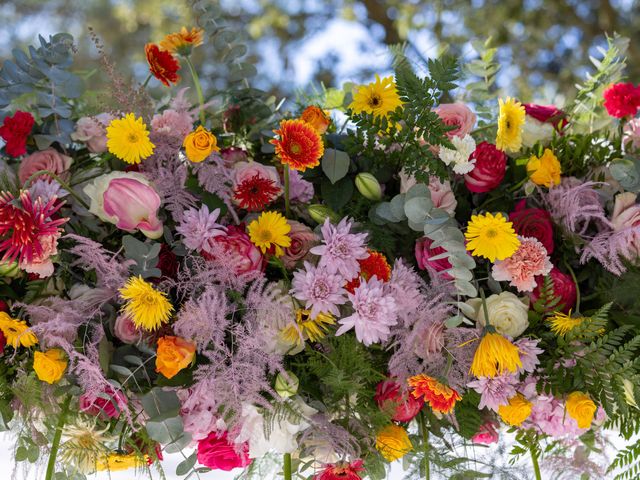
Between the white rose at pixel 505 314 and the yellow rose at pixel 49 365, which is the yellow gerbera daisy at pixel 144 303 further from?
the white rose at pixel 505 314

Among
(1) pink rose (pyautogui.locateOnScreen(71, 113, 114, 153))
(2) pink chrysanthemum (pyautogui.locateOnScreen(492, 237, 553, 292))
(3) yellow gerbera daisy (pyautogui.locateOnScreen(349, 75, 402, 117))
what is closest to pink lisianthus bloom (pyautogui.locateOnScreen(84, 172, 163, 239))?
(1) pink rose (pyautogui.locateOnScreen(71, 113, 114, 153))

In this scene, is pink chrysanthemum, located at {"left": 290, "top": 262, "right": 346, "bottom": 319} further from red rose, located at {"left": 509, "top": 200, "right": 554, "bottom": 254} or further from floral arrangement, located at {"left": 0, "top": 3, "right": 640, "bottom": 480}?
red rose, located at {"left": 509, "top": 200, "right": 554, "bottom": 254}

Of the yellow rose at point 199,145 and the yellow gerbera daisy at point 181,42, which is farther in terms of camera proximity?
the yellow gerbera daisy at point 181,42

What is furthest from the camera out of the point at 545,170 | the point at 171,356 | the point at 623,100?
the point at 623,100

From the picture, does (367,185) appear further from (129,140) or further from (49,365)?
(49,365)

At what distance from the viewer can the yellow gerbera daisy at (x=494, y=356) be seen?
61 centimetres

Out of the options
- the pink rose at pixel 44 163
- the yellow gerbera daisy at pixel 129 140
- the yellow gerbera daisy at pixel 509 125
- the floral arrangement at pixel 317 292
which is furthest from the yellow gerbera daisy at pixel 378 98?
the pink rose at pixel 44 163

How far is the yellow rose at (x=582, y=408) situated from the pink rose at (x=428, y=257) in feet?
0.54

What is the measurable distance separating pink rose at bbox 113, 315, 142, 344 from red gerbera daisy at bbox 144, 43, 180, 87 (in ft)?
0.86

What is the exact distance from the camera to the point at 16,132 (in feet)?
2.40

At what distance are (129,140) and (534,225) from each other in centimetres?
40

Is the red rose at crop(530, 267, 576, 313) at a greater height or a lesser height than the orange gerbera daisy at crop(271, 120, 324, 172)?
lesser

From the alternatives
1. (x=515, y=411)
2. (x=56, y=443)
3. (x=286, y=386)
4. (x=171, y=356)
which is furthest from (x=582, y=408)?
(x=56, y=443)

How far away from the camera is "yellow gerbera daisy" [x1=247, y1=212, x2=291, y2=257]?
657 millimetres
